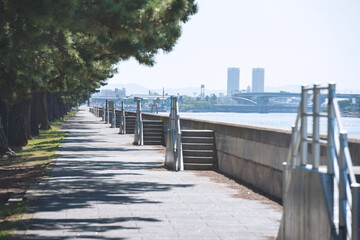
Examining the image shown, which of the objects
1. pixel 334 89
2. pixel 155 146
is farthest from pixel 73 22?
pixel 155 146

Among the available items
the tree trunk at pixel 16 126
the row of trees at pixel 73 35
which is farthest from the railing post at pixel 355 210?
the tree trunk at pixel 16 126

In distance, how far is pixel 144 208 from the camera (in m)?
10.4

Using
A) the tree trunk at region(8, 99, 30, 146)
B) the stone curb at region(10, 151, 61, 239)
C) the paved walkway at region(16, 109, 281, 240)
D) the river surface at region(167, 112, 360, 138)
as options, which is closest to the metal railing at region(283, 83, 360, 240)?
the river surface at region(167, 112, 360, 138)

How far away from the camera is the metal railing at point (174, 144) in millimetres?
17062

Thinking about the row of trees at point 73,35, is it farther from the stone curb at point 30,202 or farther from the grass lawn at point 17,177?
the stone curb at point 30,202

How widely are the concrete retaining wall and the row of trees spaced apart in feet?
9.32

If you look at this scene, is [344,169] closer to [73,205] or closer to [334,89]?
[334,89]

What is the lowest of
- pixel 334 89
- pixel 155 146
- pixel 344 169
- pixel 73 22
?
pixel 155 146

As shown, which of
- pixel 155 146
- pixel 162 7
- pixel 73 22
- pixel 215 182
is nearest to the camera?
pixel 73 22

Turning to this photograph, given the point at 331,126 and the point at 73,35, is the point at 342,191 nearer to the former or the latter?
the point at 331,126

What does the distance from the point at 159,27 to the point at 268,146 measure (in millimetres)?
3412

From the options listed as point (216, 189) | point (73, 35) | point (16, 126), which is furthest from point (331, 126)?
point (16, 126)

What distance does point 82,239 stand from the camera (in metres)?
7.84

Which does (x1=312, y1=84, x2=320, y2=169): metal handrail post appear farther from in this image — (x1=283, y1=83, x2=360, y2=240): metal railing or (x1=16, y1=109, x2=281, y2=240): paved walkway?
(x1=16, y1=109, x2=281, y2=240): paved walkway
